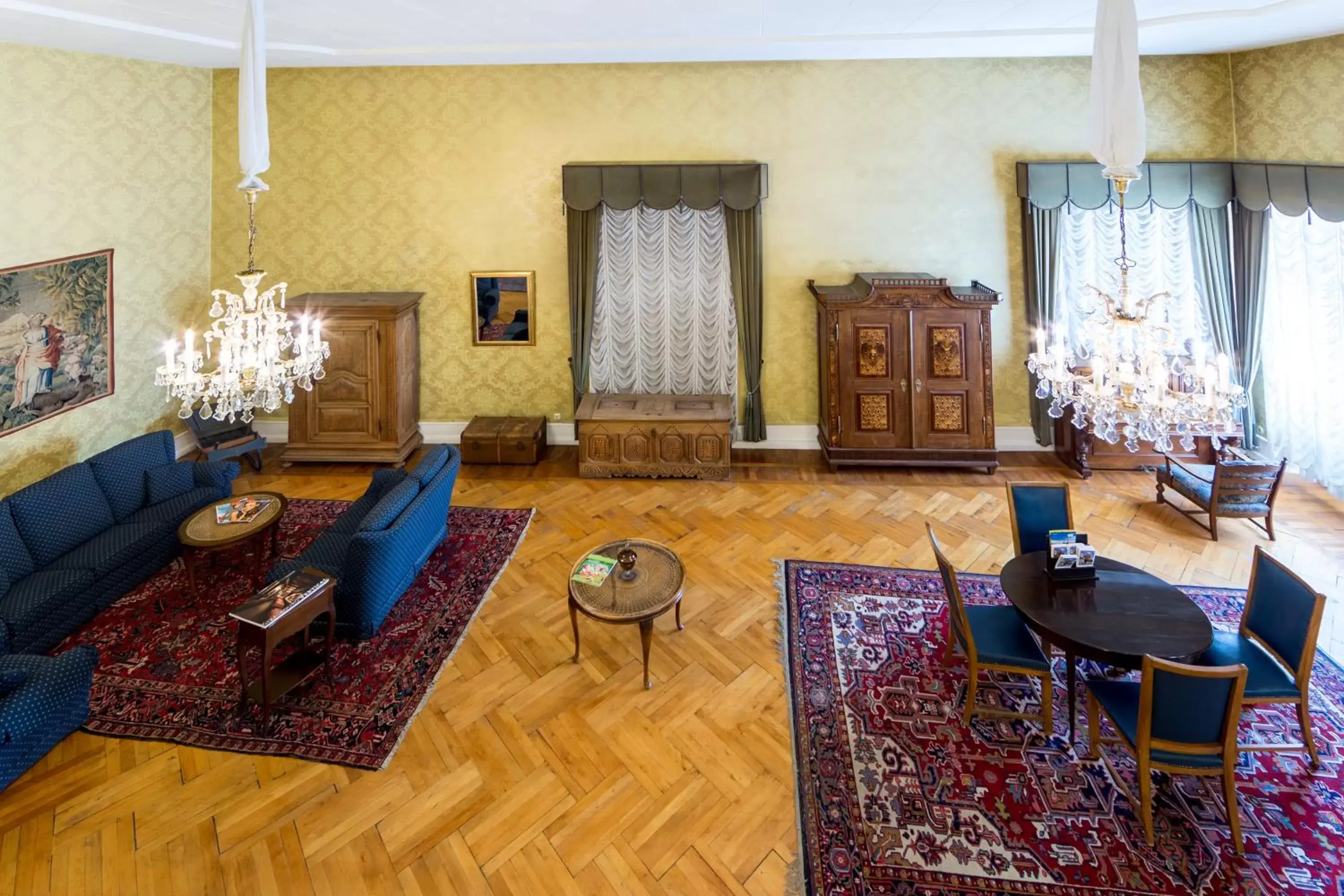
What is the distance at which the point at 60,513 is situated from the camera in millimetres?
5094

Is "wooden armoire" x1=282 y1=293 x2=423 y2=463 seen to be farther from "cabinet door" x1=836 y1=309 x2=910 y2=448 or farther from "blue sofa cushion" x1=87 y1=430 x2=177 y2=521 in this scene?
"cabinet door" x1=836 y1=309 x2=910 y2=448

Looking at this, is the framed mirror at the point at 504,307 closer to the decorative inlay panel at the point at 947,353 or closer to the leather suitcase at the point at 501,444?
the leather suitcase at the point at 501,444

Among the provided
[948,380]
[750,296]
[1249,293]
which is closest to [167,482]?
[750,296]

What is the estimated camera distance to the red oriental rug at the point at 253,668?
3842mm

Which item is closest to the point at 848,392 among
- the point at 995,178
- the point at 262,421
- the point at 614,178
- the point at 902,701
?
the point at 995,178

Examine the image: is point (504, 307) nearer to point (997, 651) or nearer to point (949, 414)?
point (949, 414)

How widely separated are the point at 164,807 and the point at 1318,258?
9607 mm

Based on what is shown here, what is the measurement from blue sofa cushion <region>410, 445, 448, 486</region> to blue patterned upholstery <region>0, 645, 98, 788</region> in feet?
6.93

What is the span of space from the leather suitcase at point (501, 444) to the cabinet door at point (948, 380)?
13.7 ft

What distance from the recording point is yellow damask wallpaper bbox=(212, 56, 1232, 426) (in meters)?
7.50

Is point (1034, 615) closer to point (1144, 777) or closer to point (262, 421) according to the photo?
point (1144, 777)

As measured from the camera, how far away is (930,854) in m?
3.09

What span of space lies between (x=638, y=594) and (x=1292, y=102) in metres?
7.27

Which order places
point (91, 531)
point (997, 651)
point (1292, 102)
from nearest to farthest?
point (997, 651), point (91, 531), point (1292, 102)
